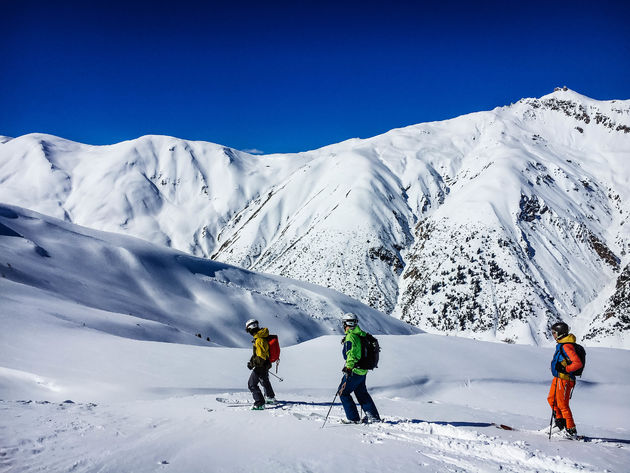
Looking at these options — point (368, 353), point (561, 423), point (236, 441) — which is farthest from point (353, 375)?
point (561, 423)

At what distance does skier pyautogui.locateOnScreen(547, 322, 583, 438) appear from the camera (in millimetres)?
7160

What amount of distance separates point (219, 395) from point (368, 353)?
15.9 ft

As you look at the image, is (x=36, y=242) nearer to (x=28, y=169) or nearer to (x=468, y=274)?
(x=468, y=274)

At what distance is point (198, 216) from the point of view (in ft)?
452

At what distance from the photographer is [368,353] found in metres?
7.33

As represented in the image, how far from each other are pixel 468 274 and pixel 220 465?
76.3m

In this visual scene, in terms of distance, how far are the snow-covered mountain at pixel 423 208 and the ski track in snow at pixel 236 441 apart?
64836 millimetres

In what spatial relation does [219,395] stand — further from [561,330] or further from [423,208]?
[423,208]

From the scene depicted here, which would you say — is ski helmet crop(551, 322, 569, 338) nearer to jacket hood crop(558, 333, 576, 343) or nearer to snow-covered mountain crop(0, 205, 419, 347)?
jacket hood crop(558, 333, 576, 343)

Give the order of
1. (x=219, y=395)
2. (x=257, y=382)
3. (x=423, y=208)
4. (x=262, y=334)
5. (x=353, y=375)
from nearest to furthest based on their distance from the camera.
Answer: (x=353, y=375) → (x=257, y=382) → (x=262, y=334) → (x=219, y=395) → (x=423, y=208)

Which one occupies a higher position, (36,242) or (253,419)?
(36,242)

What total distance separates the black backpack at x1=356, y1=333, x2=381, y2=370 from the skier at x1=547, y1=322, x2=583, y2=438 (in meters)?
2.94

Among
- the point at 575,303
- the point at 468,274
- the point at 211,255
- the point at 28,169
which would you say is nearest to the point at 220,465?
the point at 468,274

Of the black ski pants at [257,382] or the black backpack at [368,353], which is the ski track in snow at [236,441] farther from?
the black backpack at [368,353]
